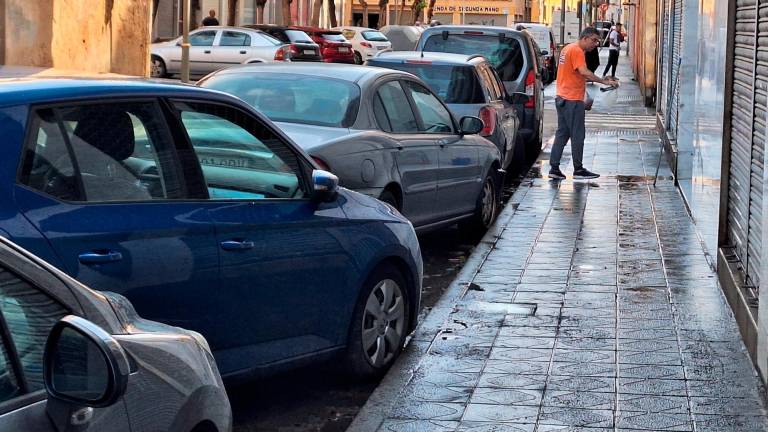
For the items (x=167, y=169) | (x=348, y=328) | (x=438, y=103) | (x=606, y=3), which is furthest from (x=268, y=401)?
(x=606, y=3)

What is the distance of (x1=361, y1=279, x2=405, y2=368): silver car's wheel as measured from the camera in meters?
6.88

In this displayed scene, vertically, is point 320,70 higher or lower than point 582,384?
higher

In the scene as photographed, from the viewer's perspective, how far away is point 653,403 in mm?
6457

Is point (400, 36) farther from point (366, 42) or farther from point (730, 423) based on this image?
point (730, 423)

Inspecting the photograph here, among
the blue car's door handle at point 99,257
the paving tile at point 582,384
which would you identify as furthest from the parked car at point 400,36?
the blue car's door handle at point 99,257

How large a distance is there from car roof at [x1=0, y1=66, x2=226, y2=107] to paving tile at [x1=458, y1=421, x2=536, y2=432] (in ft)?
5.87

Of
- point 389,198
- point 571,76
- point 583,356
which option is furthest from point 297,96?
point 571,76

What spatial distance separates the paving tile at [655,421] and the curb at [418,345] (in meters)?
1.07

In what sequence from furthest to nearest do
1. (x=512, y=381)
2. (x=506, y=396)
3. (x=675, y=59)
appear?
(x=675, y=59) → (x=512, y=381) → (x=506, y=396)

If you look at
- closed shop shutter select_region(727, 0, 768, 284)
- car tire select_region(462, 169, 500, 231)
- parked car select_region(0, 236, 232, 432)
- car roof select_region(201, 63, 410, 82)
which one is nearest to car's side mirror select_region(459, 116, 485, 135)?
car tire select_region(462, 169, 500, 231)

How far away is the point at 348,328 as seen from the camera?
6609 millimetres

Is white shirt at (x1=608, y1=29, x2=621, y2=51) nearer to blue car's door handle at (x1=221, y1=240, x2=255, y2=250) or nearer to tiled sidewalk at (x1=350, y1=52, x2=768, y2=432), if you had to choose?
tiled sidewalk at (x1=350, y1=52, x2=768, y2=432)

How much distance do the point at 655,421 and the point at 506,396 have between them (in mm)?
764

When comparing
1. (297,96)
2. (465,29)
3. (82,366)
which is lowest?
(82,366)
